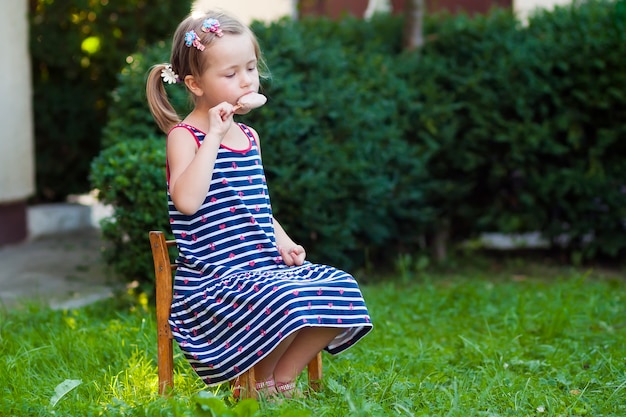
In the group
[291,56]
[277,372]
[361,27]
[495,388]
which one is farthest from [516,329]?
[361,27]

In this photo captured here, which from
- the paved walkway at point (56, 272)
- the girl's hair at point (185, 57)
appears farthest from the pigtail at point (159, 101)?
the paved walkway at point (56, 272)

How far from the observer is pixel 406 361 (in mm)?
3576

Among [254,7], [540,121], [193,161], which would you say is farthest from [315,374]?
[254,7]

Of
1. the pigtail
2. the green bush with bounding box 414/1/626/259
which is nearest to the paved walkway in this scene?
the pigtail

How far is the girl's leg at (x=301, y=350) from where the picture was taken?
2857 millimetres

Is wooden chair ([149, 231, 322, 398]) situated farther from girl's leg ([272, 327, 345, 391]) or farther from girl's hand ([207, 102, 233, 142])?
girl's hand ([207, 102, 233, 142])

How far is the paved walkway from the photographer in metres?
5.10

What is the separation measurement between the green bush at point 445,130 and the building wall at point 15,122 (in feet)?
5.20

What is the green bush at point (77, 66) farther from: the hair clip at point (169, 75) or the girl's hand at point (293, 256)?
the girl's hand at point (293, 256)

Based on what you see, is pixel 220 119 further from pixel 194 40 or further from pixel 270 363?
pixel 270 363

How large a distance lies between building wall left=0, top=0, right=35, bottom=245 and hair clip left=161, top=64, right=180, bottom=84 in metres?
3.79

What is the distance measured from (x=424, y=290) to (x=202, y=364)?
2.63m

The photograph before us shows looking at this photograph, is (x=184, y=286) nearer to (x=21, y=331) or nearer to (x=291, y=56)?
(x=21, y=331)

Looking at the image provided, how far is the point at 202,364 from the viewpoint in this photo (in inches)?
113
